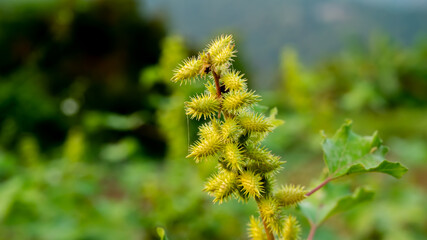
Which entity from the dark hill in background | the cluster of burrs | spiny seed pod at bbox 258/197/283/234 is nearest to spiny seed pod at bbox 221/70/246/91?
the cluster of burrs

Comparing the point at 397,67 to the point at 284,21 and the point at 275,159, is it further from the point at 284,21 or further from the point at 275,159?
the point at 275,159

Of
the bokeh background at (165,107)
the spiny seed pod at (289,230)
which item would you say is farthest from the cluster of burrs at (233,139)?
the bokeh background at (165,107)

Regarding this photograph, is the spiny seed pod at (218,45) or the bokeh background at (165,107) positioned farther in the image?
the bokeh background at (165,107)

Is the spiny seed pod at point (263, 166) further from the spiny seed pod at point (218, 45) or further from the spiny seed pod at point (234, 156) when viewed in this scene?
the spiny seed pod at point (218, 45)

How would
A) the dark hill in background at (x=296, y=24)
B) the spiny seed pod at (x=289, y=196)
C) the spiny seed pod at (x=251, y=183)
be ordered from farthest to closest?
the dark hill in background at (x=296, y=24)
the spiny seed pod at (x=289, y=196)
the spiny seed pod at (x=251, y=183)

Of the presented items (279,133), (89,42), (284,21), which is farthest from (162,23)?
(279,133)

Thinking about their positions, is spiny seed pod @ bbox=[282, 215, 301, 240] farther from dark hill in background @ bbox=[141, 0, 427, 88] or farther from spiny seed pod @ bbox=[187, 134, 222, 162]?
dark hill in background @ bbox=[141, 0, 427, 88]

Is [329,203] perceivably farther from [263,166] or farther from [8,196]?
[8,196]
